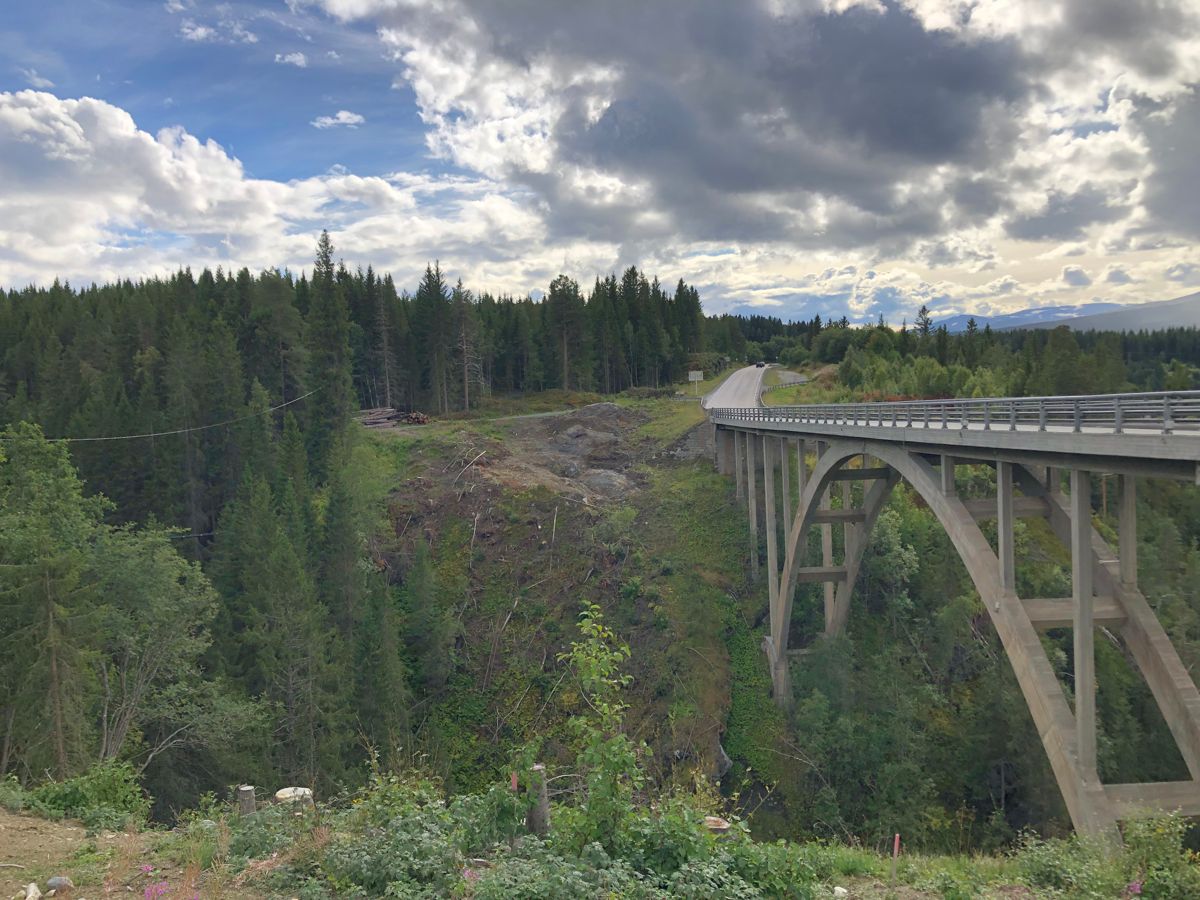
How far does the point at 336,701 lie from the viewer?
3047 centimetres

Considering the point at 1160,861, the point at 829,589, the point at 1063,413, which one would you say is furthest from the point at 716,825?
the point at 829,589

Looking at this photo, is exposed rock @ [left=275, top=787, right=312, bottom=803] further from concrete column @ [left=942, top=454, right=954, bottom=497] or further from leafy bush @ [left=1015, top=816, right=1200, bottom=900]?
concrete column @ [left=942, top=454, right=954, bottom=497]

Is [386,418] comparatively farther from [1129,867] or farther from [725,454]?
[1129,867]

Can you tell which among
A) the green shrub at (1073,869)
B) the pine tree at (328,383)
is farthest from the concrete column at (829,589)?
the pine tree at (328,383)

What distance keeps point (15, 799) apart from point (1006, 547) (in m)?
17.6

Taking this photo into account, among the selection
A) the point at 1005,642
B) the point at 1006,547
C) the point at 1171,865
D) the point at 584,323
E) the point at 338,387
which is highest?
the point at 584,323

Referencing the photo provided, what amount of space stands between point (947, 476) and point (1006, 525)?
123 inches

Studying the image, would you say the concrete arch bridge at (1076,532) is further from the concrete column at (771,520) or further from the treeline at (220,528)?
the treeline at (220,528)

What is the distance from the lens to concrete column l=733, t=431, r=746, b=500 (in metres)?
44.1

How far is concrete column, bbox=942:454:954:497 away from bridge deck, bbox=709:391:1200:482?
1.03 ft

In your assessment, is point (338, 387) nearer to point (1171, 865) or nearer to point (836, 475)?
point (836, 475)

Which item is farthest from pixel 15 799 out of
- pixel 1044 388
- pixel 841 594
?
pixel 1044 388

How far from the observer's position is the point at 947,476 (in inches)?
691

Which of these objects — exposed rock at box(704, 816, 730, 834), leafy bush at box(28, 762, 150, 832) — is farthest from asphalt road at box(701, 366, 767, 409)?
exposed rock at box(704, 816, 730, 834)
